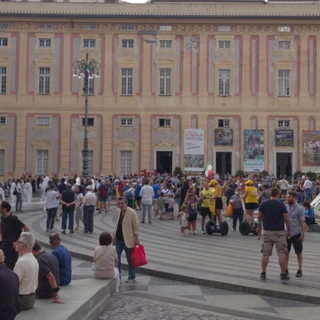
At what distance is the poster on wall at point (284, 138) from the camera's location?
1640 inches

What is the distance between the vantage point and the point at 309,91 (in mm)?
42094

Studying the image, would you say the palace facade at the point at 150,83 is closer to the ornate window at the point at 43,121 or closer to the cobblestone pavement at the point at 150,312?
the ornate window at the point at 43,121

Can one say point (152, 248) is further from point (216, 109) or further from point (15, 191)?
point (216, 109)

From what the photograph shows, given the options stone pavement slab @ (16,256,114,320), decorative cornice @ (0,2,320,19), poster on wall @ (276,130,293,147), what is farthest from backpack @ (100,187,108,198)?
decorative cornice @ (0,2,320,19)

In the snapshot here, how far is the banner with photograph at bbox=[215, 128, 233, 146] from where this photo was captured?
137 feet

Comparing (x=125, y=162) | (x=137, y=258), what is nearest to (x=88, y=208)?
(x=137, y=258)

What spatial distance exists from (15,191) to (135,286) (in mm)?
16106

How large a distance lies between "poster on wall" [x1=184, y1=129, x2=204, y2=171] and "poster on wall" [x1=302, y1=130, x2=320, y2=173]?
7.35 metres

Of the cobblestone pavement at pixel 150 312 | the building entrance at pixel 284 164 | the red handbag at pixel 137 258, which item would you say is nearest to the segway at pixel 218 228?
the red handbag at pixel 137 258

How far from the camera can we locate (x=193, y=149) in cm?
4150

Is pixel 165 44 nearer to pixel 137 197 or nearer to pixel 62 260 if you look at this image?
pixel 137 197

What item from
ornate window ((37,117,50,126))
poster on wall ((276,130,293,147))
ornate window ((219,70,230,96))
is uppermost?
ornate window ((219,70,230,96))

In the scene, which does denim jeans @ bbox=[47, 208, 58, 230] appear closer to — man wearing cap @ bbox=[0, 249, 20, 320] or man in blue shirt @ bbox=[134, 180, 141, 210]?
man in blue shirt @ bbox=[134, 180, 141, 210]

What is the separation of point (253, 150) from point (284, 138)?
242 cm
